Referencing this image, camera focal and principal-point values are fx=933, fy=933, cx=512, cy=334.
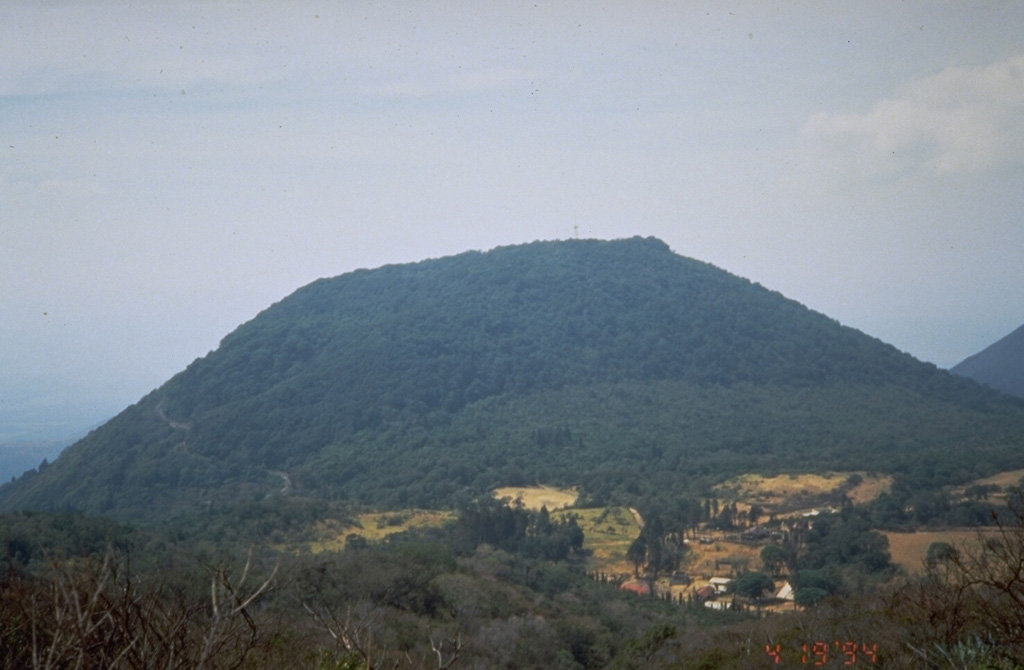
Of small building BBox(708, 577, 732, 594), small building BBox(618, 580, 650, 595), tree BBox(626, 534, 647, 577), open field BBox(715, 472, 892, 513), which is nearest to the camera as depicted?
small building BBox(708, 577, 732, 594)

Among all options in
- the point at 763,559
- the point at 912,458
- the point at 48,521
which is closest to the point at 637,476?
the point at 912,458


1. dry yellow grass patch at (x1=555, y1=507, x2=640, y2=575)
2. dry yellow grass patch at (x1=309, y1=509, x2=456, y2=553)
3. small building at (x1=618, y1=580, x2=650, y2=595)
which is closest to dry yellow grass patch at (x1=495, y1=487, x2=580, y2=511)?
dry yellow grass patch at (x1=555, y1=507, x2=640, y2=575)

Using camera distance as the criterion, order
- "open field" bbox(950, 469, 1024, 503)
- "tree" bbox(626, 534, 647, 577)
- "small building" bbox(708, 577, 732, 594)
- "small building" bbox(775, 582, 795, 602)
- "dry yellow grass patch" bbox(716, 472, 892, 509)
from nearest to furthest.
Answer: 1. "small building" bbox(775, 582, 795, 602)
2. "small building" bbox(708, 577, 732, 594)
3. "tree" bbox(626, 534, 647, 577)
4. "open field" bbox(950, 469, 1024, 503)
5. "dry yellow grass patch" bbox(716, 472, 892, 509)

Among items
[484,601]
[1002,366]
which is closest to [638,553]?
[484,601]

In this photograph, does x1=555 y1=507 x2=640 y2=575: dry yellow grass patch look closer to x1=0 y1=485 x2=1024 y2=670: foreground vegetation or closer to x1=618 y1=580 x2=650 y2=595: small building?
x1=0 y1=485 x2=1024 y2=670: foreground vegetation

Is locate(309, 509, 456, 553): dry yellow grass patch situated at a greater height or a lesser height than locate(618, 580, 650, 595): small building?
greater
